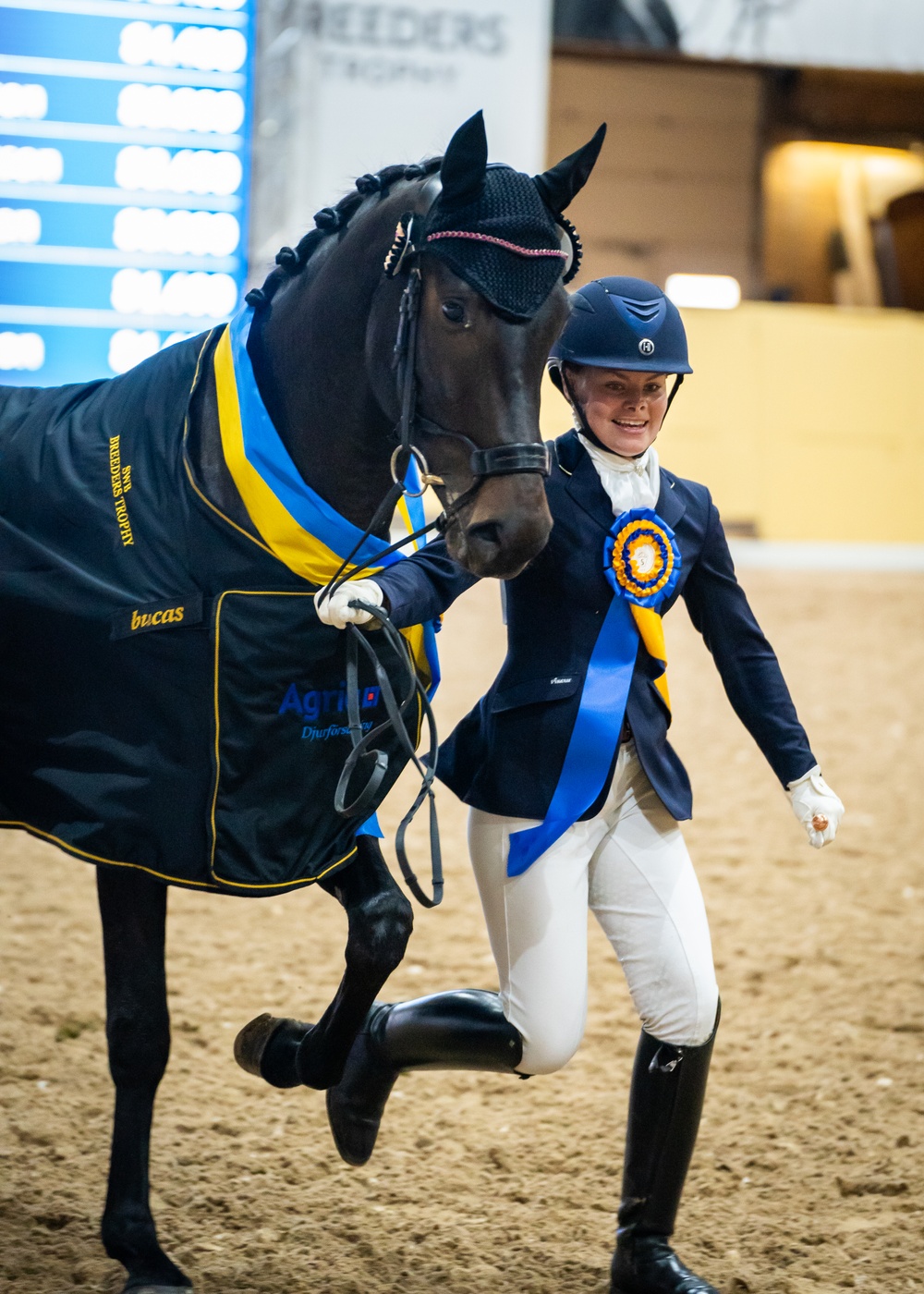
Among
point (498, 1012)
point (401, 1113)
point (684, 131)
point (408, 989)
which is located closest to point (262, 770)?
point (498, 1012)

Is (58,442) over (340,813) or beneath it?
over

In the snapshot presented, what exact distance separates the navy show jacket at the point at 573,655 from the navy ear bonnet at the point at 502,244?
1.26 ft

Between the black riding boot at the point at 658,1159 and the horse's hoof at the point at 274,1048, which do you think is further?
the horse's hoof at the point at 274,1048

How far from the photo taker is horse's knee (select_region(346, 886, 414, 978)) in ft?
7.30

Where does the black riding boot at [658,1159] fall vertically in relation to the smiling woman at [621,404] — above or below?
below

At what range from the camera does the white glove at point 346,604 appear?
1.97 m

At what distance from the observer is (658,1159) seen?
227cm

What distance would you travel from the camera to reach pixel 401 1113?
3.03 meters

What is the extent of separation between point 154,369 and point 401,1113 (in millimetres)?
1603

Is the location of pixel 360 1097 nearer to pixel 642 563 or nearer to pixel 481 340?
pixel 642 563

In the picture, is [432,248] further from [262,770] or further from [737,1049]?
[737,1049]

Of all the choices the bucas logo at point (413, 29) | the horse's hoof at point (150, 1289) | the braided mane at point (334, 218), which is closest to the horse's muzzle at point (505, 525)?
the braided mane at point (334, 218)

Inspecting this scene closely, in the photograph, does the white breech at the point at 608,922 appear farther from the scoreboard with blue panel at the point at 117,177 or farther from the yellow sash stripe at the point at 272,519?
the scoreboard with blue panel at the point at 117,177

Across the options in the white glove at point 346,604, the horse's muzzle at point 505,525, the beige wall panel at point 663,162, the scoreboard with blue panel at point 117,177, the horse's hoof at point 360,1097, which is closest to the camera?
the horse's muzzle at point 505,525
